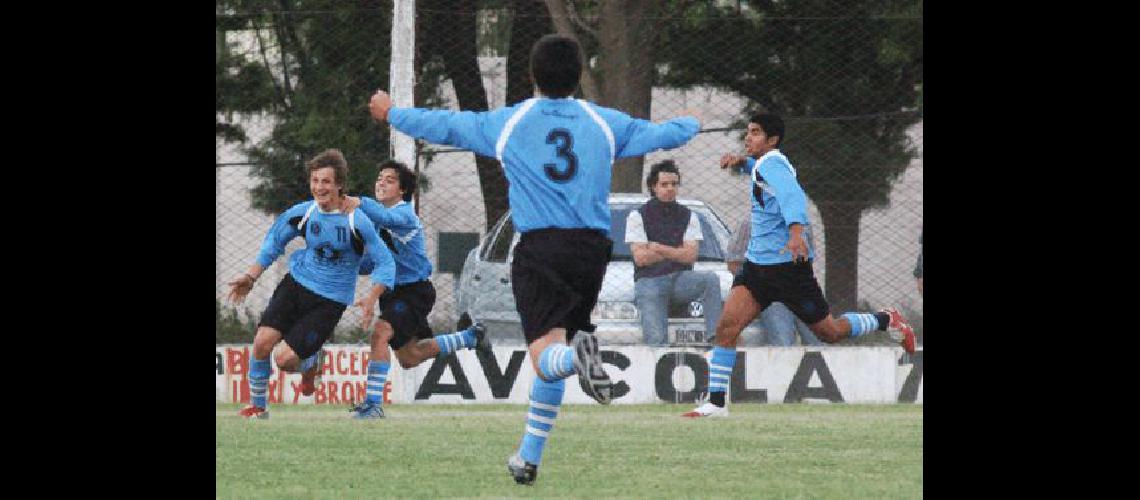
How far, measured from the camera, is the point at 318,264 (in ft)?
43.4

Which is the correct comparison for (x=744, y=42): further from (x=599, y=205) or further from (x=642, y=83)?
(x=599, y=205)

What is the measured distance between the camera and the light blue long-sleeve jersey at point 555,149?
9.05 m

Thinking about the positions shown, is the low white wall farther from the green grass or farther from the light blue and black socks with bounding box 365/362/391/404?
the light blue and black socks with bounding box 365/362/391/404

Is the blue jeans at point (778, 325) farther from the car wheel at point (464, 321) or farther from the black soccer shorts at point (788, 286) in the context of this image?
the black soccer shorts at point (788, 286)

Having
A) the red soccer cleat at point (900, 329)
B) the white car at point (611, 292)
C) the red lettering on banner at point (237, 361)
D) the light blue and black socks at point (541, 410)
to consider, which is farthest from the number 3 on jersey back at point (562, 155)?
the red lettering on banner at point (237, 361)

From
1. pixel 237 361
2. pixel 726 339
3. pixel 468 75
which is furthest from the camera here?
pixel 468 75

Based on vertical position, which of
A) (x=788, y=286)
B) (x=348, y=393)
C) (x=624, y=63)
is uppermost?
(x=624, y=63)

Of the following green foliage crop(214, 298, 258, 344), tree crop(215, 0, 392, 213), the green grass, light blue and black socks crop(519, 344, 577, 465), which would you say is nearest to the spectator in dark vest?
the green grass

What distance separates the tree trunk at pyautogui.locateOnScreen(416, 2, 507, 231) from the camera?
18078 millimetres

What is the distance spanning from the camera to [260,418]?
530 inches

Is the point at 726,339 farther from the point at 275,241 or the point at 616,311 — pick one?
the point at 616,311

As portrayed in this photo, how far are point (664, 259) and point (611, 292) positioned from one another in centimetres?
74

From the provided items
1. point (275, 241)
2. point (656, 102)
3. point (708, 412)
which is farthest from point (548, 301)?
point (656, 102)
